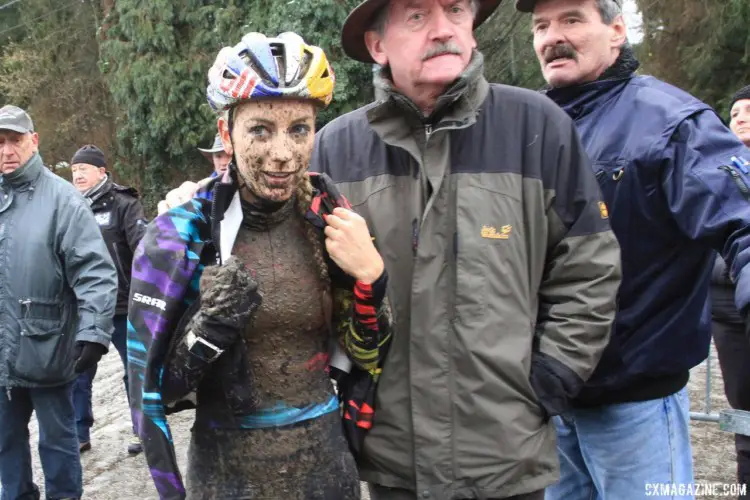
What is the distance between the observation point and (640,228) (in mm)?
2688

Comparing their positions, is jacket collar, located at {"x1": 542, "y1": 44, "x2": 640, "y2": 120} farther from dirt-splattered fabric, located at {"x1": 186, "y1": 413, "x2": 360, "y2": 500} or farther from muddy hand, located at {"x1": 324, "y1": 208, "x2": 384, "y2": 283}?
dirt-splattered fabric, located at {"x1": 186, "y1": 413, "x2": 360, "y2": 500}

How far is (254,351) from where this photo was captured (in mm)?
2238

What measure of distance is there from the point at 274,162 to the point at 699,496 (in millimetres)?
4003

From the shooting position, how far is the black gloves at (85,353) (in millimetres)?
4750

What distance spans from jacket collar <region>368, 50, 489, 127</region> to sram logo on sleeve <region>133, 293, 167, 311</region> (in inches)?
36.5

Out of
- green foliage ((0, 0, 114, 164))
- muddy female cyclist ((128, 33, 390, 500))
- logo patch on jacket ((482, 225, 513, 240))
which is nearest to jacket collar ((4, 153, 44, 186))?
muddy female cyclist ((128, 33, 390, 500))

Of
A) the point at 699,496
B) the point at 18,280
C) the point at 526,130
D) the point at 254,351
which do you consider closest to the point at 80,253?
the point at 18,280

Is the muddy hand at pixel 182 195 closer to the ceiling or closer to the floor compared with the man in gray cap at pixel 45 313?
closer to the ceiling

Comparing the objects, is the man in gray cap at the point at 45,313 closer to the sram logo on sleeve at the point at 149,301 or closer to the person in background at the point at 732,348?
the sram logo on sleeve at the point at 149,301

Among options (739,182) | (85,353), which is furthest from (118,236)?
(739,182)

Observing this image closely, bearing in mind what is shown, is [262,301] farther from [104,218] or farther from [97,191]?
[97,191]

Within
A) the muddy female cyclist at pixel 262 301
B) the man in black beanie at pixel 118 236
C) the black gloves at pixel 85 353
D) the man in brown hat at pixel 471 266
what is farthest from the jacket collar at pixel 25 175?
the man in brown hat at pixel 471 266

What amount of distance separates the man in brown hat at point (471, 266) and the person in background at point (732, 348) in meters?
2.21

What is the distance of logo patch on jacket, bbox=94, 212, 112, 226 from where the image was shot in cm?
657
